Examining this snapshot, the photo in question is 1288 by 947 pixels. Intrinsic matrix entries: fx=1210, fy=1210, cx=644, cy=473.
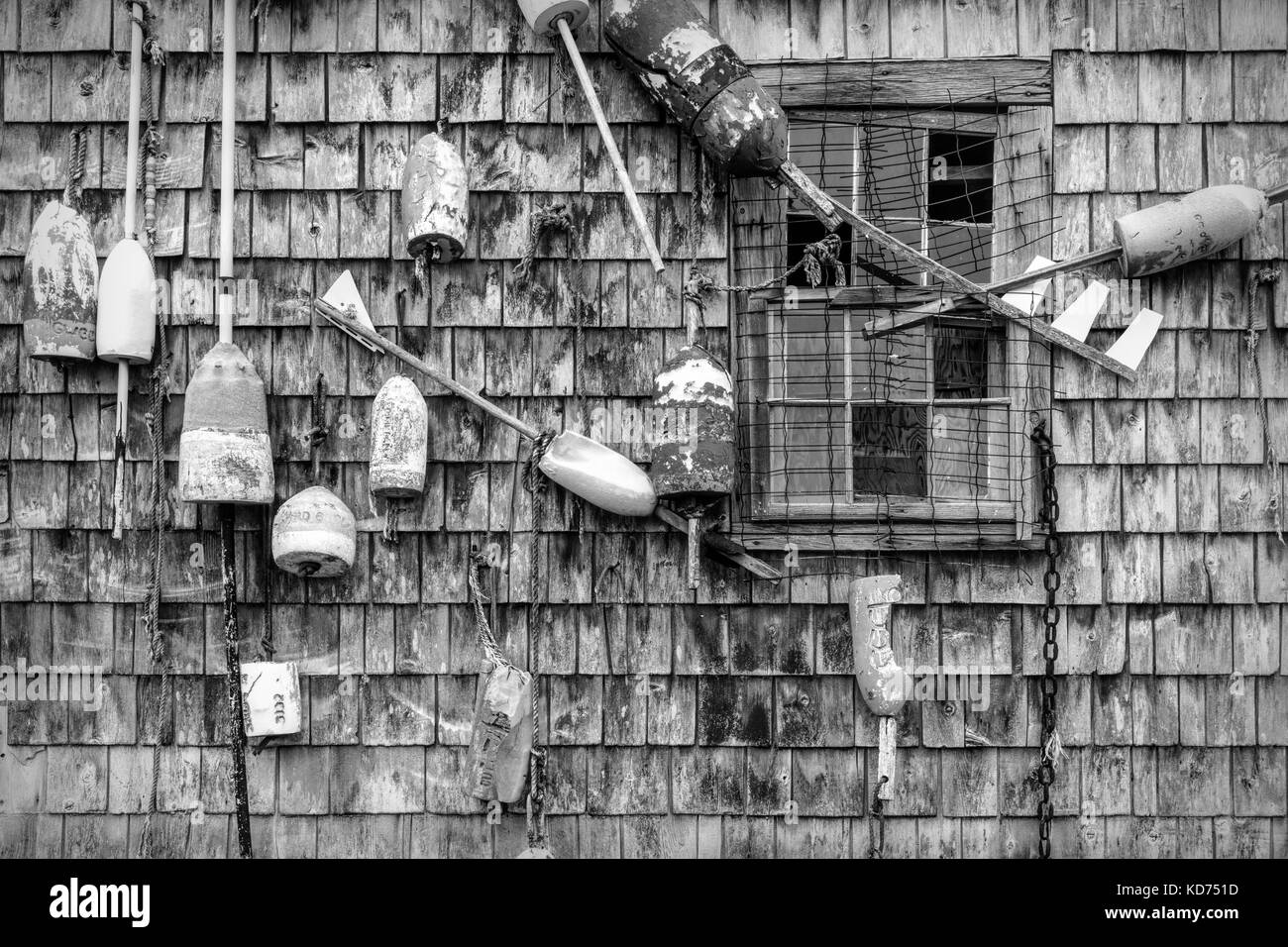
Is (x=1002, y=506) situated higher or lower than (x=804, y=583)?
higher

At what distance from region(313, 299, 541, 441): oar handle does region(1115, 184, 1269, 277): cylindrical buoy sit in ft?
6.68

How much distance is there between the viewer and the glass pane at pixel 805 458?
13.4ft

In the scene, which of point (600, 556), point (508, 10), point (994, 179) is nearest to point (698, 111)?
point (508, 10)

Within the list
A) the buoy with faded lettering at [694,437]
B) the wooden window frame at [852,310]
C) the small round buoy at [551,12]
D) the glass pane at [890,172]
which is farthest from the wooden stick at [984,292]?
the small round buoy at [551,12]

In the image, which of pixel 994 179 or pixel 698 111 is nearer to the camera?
pixel 698 111

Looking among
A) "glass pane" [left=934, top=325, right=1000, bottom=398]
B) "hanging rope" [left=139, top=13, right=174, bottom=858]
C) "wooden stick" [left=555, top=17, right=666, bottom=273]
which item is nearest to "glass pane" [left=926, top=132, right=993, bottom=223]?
"glass pane" [left=934, top=325, right=1000, bottom=398]

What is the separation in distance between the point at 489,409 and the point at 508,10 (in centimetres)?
134

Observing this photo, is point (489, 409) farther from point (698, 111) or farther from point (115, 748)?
point (115, 748)

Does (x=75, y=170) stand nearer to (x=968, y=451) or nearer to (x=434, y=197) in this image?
(x=434, y=197)

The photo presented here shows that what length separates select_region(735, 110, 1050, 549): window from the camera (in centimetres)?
407

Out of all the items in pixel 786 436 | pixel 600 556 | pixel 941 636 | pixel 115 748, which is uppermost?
pixel 786 436

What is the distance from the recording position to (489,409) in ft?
12.9

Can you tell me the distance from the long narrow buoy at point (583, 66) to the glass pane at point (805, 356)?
487 mm

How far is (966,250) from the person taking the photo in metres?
4.16
